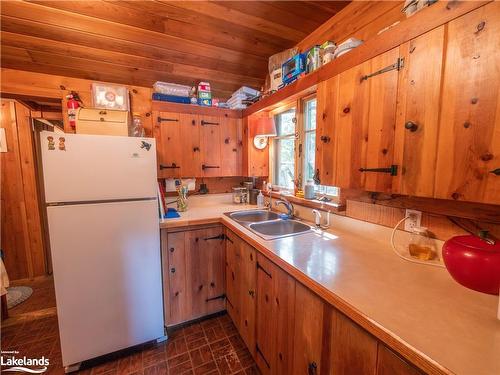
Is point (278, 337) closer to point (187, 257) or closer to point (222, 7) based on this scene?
point (187, 257)

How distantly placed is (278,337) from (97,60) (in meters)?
2.57

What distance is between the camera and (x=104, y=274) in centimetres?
149

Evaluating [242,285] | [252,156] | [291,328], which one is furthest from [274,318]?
[252,156]

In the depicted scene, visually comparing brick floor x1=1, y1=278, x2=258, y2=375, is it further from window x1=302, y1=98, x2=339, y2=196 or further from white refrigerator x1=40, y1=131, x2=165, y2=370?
window x1=302, y1=98, x2=339, y2=196

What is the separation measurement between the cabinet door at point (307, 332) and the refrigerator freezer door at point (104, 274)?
115 cm

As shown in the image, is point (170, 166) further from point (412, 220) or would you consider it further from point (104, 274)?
point (412, 220)

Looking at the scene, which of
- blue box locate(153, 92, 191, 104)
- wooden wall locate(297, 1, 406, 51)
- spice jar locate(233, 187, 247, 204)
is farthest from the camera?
spice jar locate(233, 187, 247, 204)

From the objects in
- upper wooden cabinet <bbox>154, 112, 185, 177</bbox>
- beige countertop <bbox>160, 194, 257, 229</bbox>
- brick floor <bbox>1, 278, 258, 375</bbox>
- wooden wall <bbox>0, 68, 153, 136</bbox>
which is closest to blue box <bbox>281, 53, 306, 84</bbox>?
upper wooden cabinet <bbox>154, 112, 185, 177</bbox>

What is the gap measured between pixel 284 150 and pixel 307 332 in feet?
5.67

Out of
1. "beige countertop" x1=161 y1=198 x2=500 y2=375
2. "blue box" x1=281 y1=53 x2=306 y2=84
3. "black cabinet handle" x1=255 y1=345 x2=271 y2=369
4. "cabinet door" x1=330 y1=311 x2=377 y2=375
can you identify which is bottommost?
"black cabinet handle" x1=255 y1=345 x2=271 y2=369

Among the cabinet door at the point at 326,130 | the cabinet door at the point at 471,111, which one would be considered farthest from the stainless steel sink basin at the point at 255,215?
the cabinet door at the point at 471,111

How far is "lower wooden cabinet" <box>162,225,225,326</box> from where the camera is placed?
177 cm

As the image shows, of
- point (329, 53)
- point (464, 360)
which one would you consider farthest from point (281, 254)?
point (329, 53)

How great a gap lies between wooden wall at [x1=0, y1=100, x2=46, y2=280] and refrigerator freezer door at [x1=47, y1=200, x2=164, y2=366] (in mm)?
1813
